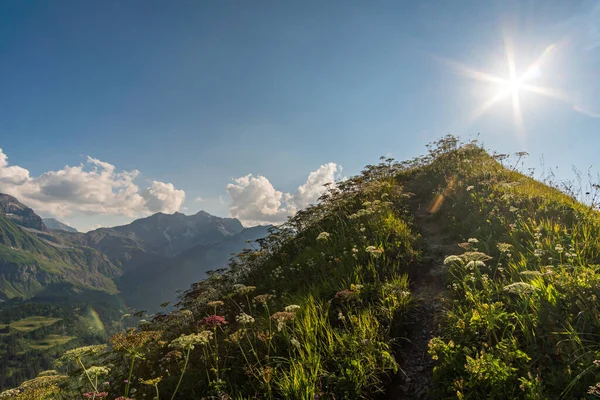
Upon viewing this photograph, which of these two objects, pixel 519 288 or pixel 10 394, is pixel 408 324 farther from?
pixel 10 394

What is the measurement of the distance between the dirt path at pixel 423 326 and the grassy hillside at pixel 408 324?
27 millimetres

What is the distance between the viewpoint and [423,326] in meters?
5.98

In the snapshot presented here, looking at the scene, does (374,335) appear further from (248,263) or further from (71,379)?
(248,263)

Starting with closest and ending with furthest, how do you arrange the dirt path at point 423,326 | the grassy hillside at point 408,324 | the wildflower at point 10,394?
1. the grassy hillside at point 408,324
2. the dirt path at point 423,326
3. the wildflower at point 10,394

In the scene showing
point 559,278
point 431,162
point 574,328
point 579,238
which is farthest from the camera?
point 431,162

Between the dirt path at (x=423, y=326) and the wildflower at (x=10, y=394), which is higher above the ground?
the dirt path at (x=423, y=326)

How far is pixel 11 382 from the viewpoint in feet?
546

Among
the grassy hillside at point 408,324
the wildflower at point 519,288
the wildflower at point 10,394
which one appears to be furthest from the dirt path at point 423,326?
the wildflower at point 10,394

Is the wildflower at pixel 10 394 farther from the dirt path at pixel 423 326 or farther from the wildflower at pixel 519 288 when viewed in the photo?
the wildflower at pixel 519 288

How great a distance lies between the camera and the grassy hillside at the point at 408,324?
13.3 ft

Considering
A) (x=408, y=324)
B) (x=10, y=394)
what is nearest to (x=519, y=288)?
(x=408, y=324)

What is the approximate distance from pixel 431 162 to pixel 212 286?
15.3 metres

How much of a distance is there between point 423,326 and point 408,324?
0.29 metres

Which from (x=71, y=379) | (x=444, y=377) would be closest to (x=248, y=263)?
(x=71, y=379)
